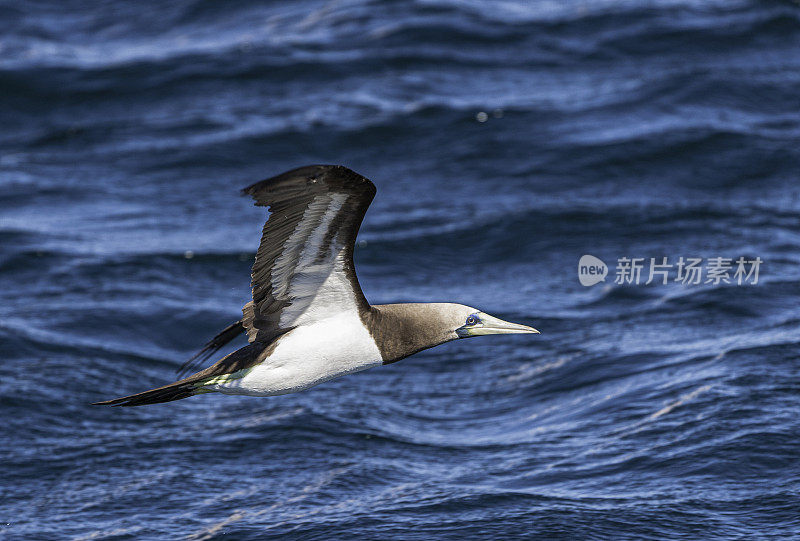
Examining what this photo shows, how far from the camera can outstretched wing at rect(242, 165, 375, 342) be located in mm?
6633

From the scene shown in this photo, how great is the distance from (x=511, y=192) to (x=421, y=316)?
9490 mm

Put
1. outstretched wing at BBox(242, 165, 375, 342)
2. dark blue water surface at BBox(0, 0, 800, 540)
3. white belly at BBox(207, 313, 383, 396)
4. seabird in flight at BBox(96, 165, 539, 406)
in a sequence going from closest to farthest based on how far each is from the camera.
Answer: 1. outstretched wing at BBox(242, 165, 375, 342)
2. seabird in flight at BBox(96, 165, 539, 406)
3. white belly at BBox(207, 313, 383, 396)
4. dark blue water surface at BBox(0, 0, 800, 540)

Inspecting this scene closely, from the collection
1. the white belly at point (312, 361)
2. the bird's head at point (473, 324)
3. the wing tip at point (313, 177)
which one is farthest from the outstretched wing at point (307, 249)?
the bird's head at point (473, 324)

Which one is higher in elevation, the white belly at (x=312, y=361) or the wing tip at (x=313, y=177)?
the wing tip at (x=313, y=177)

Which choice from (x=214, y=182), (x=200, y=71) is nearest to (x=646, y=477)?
(x=214, y=182)

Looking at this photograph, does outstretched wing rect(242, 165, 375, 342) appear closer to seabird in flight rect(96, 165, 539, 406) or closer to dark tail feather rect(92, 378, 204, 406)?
seabird in flight rect(96, 165, 539, 406)

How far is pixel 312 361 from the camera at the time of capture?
7723 millimetres

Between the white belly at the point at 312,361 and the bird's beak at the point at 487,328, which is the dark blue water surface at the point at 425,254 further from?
the white belly at the point at 312,361

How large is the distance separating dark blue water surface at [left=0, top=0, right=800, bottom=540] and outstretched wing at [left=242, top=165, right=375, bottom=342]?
300 centimetres

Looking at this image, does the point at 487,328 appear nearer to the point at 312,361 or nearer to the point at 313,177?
the point at 312,361

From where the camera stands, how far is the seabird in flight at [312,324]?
743 cm

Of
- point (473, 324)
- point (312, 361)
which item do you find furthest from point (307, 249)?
point (473, 324)

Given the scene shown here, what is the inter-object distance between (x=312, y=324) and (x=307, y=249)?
2.20 feet

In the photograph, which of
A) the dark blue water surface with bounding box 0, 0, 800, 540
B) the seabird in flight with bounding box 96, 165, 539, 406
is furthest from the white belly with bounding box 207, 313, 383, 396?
the dark blue water surface with bounding box 0, 0, 800, 540
